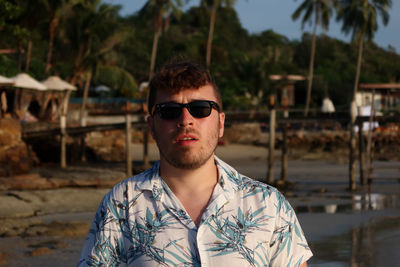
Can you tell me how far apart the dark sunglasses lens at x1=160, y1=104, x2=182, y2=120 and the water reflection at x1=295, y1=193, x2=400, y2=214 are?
384 inches

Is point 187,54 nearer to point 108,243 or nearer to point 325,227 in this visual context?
point 325,227

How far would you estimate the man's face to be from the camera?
221cm

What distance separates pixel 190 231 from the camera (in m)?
2.16

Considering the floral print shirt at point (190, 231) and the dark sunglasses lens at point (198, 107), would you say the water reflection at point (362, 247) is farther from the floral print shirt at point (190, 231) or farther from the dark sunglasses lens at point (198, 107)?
the dark sunglasses lens at point (198, 107)

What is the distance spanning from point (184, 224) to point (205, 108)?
0.41m

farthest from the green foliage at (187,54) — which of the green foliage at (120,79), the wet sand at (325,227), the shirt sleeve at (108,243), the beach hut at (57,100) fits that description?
the shirt sleeve at (108,243)

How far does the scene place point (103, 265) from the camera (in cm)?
216

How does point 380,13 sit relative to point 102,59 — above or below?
above

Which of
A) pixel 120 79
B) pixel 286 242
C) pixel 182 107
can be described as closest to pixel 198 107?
pixel 182 107

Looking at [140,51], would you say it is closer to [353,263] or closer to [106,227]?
[353,263]

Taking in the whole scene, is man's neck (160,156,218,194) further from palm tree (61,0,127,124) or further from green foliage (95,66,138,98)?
green foliage (95,66,138,98)

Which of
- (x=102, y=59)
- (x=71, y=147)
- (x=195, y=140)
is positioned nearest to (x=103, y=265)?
(x=195, y=140)

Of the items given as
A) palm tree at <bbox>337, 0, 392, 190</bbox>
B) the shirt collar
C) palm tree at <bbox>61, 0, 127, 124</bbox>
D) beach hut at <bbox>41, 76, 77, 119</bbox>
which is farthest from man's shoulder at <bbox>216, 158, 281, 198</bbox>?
palm tree at <bbox>337, 0, 392, 190</bbox>

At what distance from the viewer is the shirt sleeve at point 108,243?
2.16 metres
